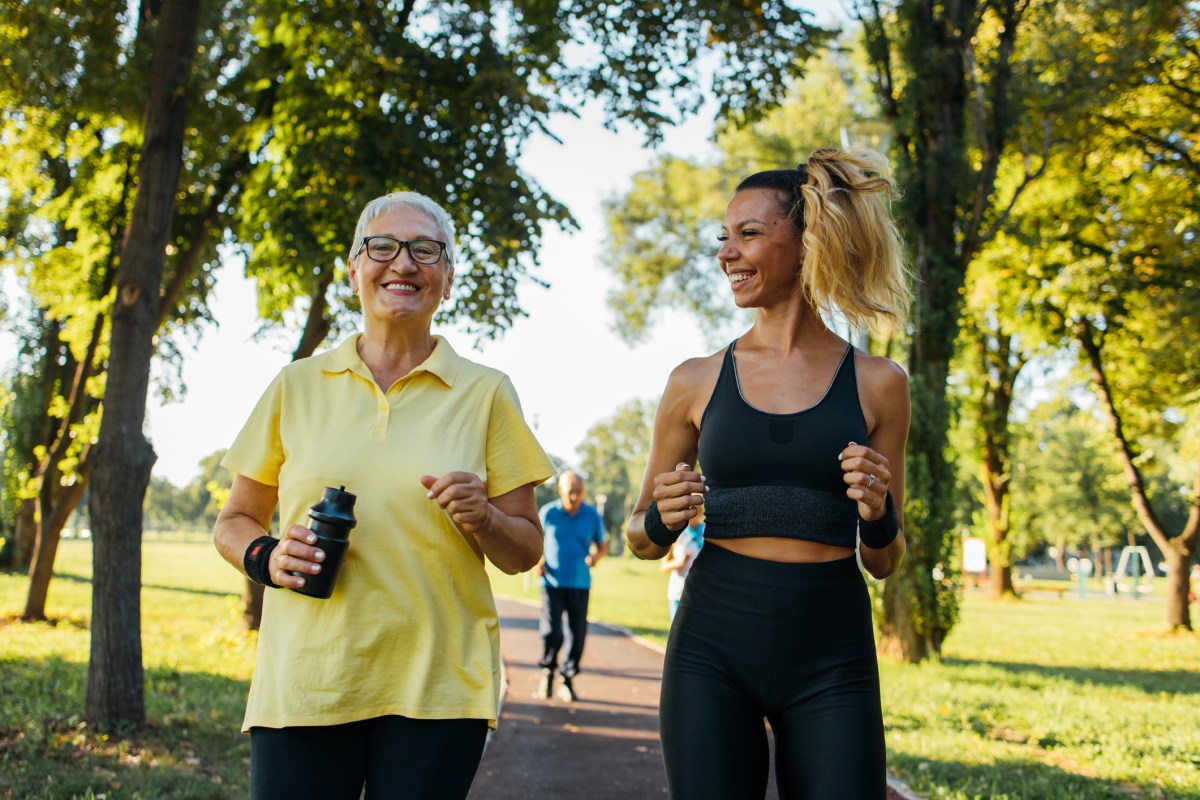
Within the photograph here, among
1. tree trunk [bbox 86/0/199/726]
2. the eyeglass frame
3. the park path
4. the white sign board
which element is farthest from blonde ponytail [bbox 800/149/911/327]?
the white sign board

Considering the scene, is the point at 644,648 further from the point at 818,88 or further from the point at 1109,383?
the point at 818,88

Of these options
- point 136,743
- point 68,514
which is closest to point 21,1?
point 136,743

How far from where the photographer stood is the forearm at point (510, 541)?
2725 millimetres

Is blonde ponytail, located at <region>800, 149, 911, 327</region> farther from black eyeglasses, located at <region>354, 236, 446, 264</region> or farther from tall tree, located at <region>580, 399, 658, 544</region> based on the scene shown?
tall tree, located at <region>580, 399, 658, 544</region>

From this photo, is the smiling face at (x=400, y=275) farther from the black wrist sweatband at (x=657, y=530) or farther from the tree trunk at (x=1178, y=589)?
the tree trunk at (x=1178, y=589)

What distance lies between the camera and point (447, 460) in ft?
9.09

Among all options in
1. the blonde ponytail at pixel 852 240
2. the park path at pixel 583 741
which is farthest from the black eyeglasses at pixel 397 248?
the park path at pixel 583 741

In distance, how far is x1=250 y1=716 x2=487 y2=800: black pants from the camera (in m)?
2.59

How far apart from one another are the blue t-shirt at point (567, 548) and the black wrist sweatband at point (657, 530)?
7239mm

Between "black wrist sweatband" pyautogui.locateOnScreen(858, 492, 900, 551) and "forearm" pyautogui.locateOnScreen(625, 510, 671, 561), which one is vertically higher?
"black wrist sweatband" pyautogui.locateOnScreen(858, 492, 900, 551)

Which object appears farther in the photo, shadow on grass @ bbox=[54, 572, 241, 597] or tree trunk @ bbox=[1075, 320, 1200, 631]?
shadow on grass @ bbox=[54, 572, 241, 597]

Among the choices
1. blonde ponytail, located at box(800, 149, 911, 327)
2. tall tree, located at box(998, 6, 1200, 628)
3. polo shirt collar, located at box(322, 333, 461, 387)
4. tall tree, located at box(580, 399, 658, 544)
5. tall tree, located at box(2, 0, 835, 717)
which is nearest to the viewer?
polo shirt collar, located at box(322, 333, 461, 387)

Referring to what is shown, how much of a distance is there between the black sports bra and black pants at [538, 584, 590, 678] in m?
7.52

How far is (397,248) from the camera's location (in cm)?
295
